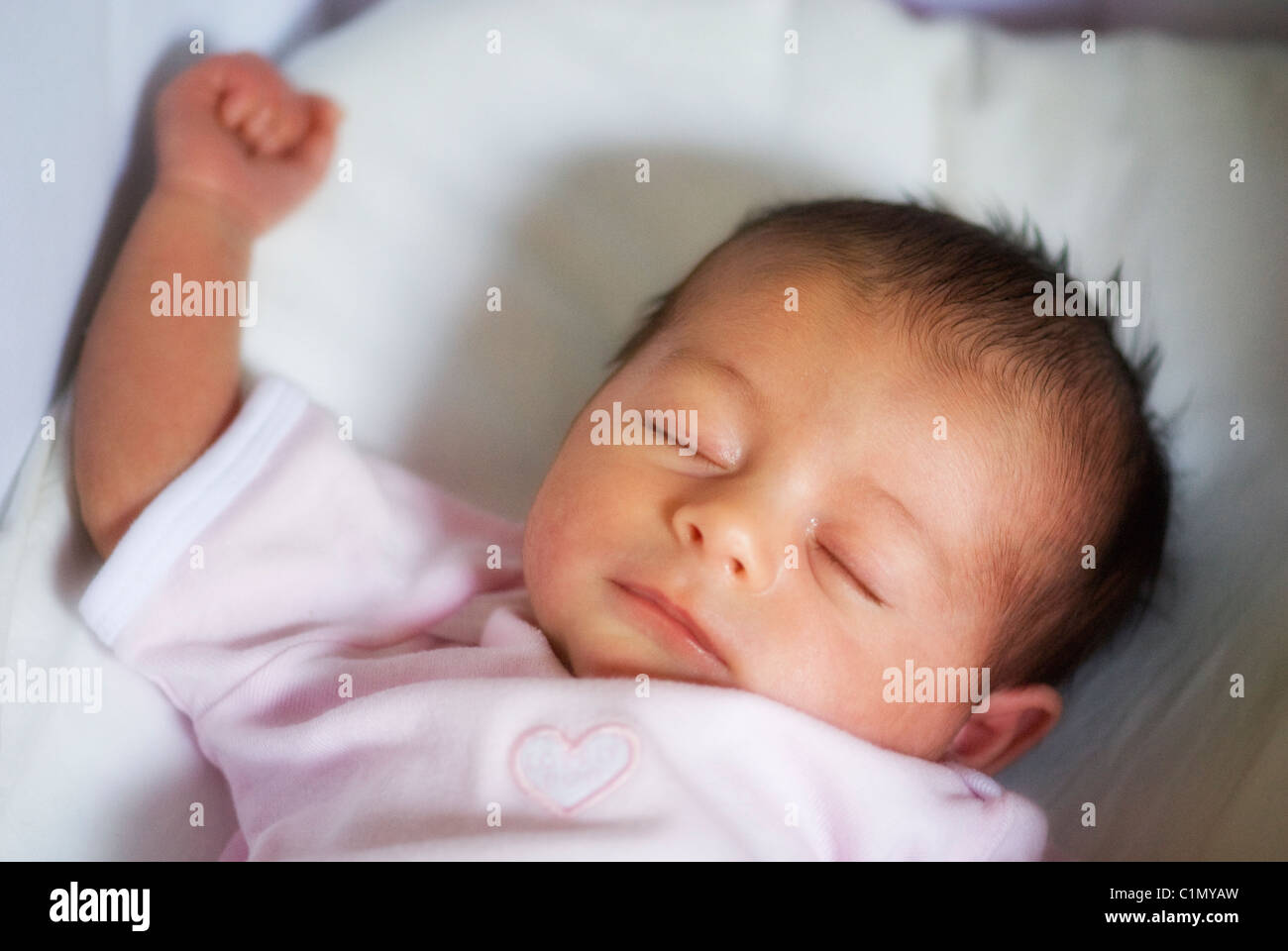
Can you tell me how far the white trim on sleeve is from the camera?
3.92 feet

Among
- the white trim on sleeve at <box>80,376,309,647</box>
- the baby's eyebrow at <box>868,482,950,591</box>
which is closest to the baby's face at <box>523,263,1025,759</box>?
the baby's eyebrow at <box>868,482,950,591</box>

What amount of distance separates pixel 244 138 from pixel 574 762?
90 centimetres

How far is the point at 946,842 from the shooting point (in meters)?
1.17

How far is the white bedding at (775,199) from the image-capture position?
1.38 metres

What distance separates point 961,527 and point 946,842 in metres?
0.30

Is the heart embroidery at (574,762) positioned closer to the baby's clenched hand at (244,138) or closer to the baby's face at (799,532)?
the baby's face at (799,532)

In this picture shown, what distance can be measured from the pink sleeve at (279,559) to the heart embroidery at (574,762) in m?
0.30

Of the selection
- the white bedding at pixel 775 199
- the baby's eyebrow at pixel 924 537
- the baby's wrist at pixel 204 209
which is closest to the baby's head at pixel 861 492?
the baby's eyebrow at pixel 924 537

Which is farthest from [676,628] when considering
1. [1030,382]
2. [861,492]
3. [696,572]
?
[1030,382]

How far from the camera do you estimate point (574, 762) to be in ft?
3.51

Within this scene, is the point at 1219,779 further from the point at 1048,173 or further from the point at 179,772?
the point at 179,772

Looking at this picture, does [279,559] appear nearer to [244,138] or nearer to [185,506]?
[185,506]

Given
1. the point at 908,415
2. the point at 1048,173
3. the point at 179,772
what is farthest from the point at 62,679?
the point at 1048,173

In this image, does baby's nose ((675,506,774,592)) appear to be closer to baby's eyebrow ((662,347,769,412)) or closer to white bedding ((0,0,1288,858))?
baby's eyebrow ((662,347,769,412))
